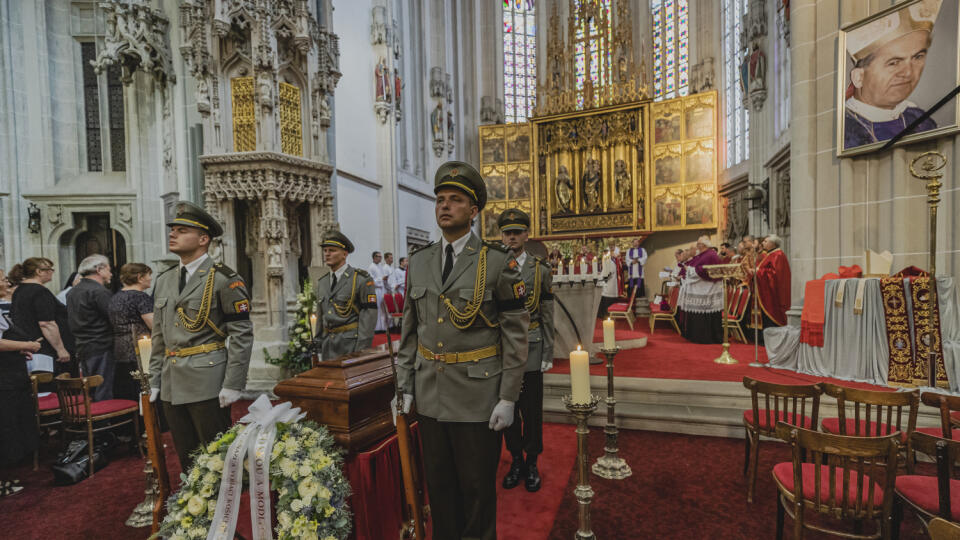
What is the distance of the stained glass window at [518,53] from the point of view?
55.8 feet

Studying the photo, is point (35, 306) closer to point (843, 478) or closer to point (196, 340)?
point (196, 340)

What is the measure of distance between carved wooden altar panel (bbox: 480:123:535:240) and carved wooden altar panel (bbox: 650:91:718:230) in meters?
4.03

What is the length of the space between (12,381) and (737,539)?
499cm

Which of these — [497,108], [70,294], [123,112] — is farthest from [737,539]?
[497,108]

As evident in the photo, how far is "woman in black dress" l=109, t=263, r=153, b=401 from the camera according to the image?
3721 mm

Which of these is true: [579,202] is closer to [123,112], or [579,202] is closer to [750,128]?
[750,128]

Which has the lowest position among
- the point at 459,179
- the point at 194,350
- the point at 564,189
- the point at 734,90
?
the point at 194,350

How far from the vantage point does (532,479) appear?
2928mm

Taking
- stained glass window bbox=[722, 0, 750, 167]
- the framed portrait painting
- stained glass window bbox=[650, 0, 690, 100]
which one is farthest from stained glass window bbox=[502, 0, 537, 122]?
the framed portrait painting

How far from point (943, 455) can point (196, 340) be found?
344 centimetres

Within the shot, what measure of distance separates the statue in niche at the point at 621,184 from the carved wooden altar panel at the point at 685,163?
29.9 inches

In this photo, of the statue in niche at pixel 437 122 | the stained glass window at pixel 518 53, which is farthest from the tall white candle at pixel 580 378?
the stained glass window at pixel 518 53

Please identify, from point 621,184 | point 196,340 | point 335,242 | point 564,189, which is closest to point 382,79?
point 564,189

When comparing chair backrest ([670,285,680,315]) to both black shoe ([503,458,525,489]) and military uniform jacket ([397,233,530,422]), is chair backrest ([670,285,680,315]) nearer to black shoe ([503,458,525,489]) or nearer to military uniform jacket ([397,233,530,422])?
black shoe ([503,458,525,489])
